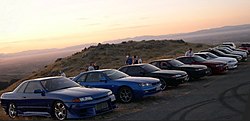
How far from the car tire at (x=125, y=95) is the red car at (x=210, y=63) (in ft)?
28.2

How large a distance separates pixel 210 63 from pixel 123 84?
9.05 m

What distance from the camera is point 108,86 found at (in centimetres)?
1405

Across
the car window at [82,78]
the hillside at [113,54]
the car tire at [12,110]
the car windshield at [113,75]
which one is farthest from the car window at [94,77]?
the hillside at [113,54]

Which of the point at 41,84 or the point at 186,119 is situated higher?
the point at 41,84

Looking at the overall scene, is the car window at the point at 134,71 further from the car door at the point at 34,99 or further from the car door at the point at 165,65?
the car door at the point at 34,99

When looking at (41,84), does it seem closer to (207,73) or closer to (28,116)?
(28,116)

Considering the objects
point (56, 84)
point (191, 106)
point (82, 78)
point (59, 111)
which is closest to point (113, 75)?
point (82, 78)

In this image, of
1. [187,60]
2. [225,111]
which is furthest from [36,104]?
[187,60]

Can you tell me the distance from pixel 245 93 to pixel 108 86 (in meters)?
4.88

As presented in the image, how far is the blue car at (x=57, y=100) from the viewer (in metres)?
10.7

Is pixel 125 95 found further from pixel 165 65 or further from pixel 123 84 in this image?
pixel 165 65

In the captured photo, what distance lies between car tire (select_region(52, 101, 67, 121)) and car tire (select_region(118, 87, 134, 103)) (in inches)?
127

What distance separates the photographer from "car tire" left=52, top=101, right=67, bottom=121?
1092 centimetres

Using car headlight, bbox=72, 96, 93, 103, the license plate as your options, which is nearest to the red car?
the license plate
